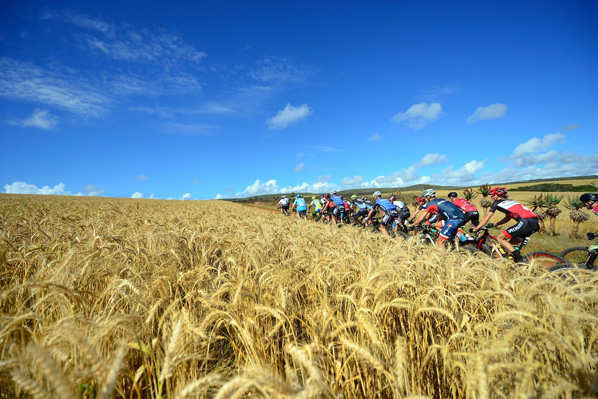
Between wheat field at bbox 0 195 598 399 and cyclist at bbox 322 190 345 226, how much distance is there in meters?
14.7

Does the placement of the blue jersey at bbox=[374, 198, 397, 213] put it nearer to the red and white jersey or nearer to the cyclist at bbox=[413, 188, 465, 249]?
the cyclist at bbox=[413, 188, 465, 249]

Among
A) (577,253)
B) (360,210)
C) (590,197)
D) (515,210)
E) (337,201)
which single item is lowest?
(577,253)

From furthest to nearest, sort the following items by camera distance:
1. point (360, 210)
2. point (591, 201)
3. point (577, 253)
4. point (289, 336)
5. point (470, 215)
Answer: point (360, 210)
point (470, 215)
point (577, 253)
point (591, 201)
point (289, 336)

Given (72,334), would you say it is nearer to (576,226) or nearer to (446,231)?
(446,231)

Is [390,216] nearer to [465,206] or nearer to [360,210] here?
[465,206]

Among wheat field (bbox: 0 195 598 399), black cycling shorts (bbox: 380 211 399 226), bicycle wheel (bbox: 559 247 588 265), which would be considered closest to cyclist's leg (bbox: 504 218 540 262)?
bicycle wheel (bbox: 559 247 588 265)

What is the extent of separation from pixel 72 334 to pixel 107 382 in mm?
270

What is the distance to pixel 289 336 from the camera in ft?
8.61

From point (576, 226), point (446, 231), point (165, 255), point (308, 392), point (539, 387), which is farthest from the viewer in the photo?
point (576, 226)

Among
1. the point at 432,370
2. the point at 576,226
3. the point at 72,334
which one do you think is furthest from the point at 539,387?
the point at 576,226

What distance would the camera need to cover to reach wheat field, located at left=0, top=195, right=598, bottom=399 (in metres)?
1.23

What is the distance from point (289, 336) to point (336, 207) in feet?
54.6

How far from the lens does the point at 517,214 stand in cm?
754

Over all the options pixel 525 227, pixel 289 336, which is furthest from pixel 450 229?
pixel 289 336
